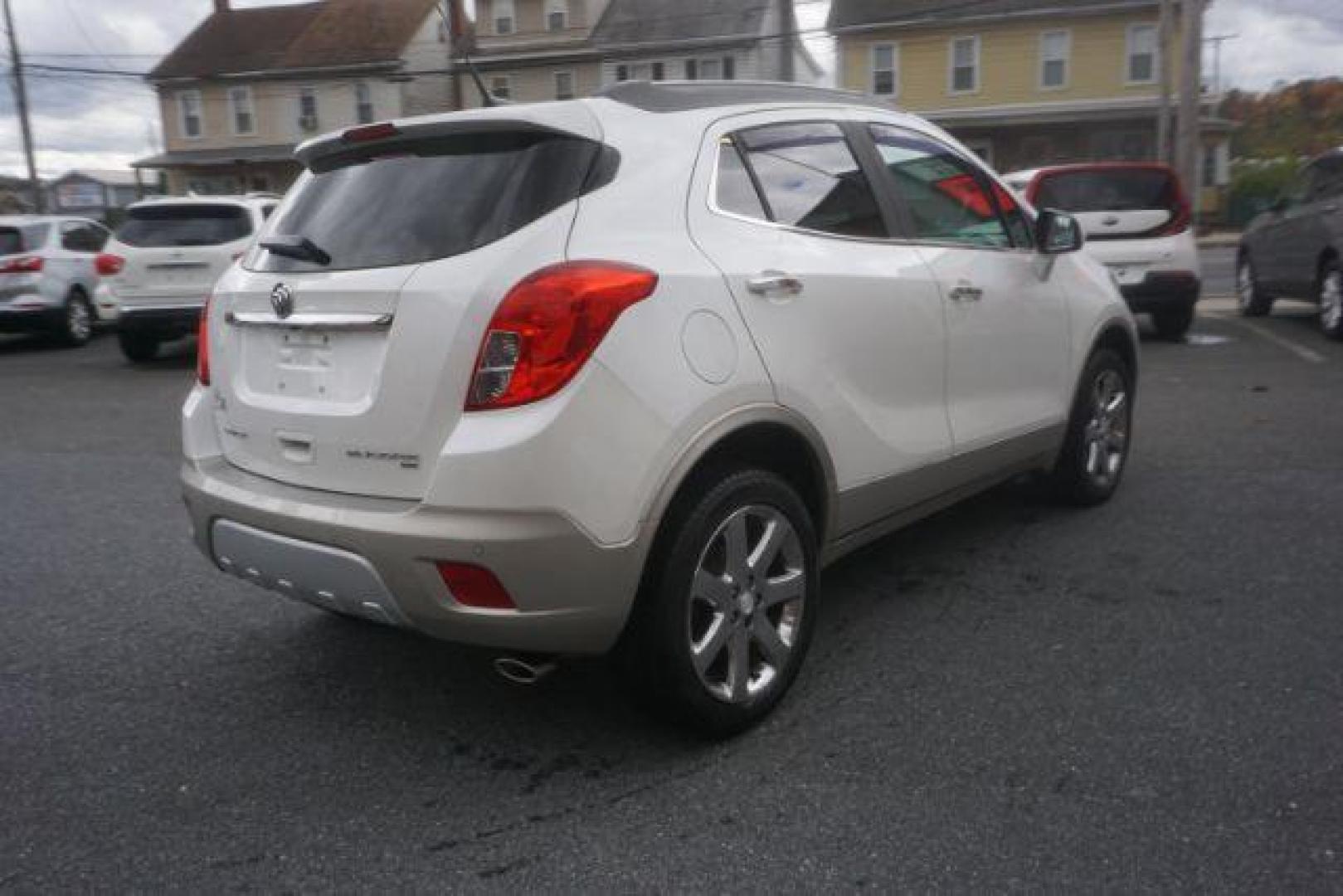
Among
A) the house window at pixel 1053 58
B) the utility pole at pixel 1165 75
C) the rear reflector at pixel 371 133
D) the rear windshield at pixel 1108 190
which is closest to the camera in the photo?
the rear reflector at pixel 371 133

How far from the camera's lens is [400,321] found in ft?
9.11

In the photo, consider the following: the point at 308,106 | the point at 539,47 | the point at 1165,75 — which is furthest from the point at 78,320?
the point at 308,106

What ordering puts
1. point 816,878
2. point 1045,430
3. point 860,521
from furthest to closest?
point 1045,430
point 860,521
point 816,878

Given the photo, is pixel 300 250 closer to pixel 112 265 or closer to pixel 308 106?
pixel 112 265

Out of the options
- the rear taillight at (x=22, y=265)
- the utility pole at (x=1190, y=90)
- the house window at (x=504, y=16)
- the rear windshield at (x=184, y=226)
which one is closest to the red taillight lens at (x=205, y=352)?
the rear windshield at (x=184, y=226)

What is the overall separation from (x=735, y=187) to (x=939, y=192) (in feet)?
4.03

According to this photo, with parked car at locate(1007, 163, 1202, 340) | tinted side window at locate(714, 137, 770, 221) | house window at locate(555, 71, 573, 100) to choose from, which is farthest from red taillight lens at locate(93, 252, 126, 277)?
house window at locate(555, 71, 573, 100)

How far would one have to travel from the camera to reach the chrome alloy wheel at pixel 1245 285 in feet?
40.6

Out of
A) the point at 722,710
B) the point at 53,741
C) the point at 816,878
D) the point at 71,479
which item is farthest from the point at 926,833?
the point at 71,479

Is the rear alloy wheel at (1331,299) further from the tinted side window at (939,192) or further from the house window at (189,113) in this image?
the house window at (189,113)

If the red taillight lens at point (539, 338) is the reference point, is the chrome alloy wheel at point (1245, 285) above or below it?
below

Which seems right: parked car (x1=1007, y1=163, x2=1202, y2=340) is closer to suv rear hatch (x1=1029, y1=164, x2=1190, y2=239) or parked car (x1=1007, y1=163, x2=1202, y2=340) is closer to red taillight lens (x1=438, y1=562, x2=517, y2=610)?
suv rear hatch (x1=1029, y1=164, x2=1190, y2=239)

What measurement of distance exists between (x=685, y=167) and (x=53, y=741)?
2.41 metres

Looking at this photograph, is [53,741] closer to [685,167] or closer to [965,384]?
[685,167]
